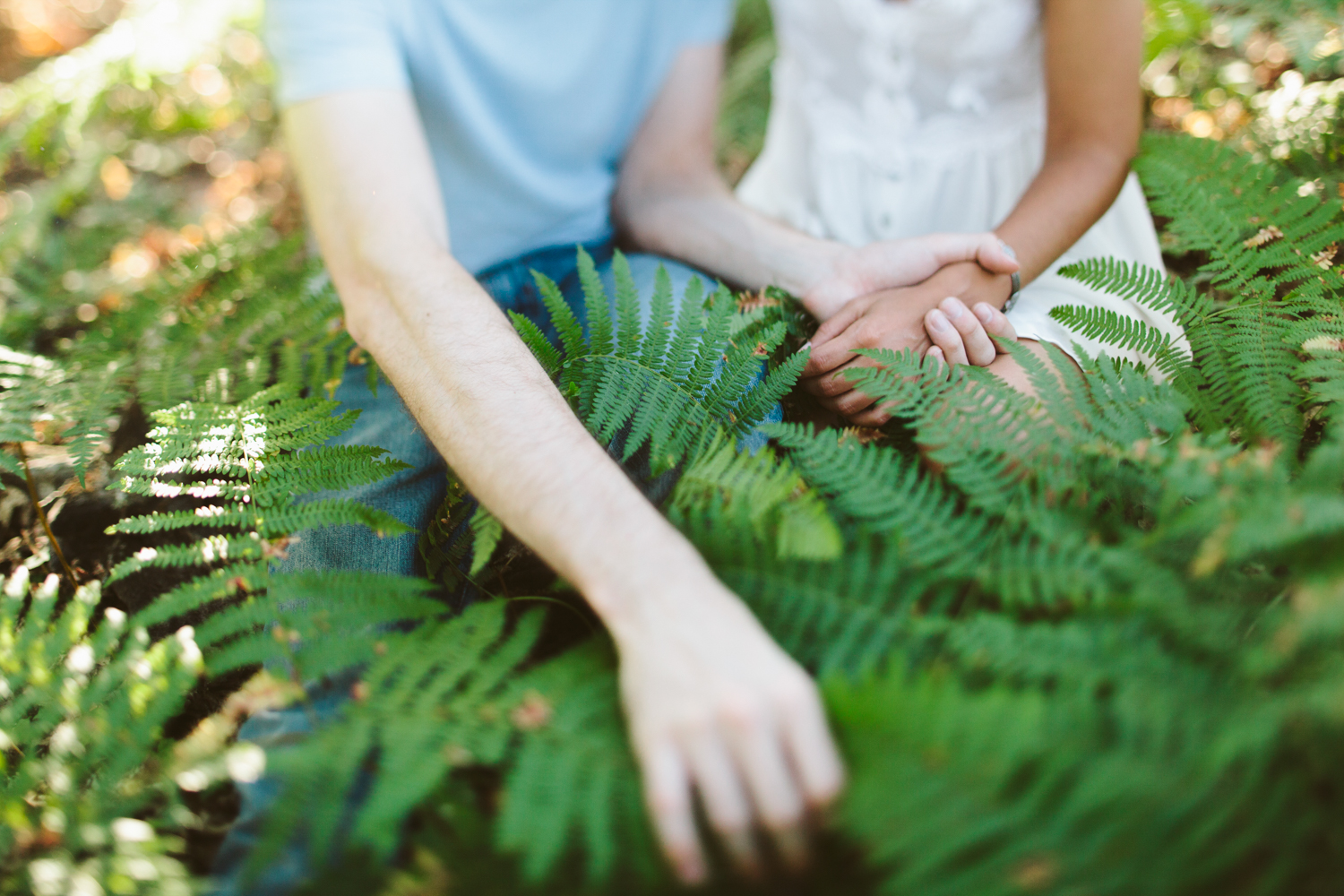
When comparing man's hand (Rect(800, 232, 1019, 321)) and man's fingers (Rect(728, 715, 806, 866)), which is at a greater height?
man's hand (Rect(800, 232, 1019, 321))

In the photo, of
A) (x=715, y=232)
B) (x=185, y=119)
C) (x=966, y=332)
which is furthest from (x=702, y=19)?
(x=185, y=119)

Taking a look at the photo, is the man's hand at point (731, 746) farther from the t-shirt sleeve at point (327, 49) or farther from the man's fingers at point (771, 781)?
the t-shirt sleeve at point (327, 49)

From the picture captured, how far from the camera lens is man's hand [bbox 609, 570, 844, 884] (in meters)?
0.74

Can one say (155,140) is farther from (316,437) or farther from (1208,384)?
(1208,384)

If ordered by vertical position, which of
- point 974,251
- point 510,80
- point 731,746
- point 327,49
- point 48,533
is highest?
point 327,49

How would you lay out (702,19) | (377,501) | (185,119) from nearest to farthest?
(377,501)
(702,19)
(185,119)

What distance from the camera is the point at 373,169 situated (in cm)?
142

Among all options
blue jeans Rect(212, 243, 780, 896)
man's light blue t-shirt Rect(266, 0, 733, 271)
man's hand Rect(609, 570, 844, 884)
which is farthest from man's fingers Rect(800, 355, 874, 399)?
man's light blue t-shirt Rect(266, 0, 733, 271)

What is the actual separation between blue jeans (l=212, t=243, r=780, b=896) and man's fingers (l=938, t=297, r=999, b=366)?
407 millimetres

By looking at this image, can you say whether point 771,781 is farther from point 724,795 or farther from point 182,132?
point 182,132

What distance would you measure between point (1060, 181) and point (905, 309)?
20.1 inches

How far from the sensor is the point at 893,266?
61.0 inches

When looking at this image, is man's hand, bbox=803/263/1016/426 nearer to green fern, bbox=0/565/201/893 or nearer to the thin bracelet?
the thin bracelet

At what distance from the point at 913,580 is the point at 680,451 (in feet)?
1.55
